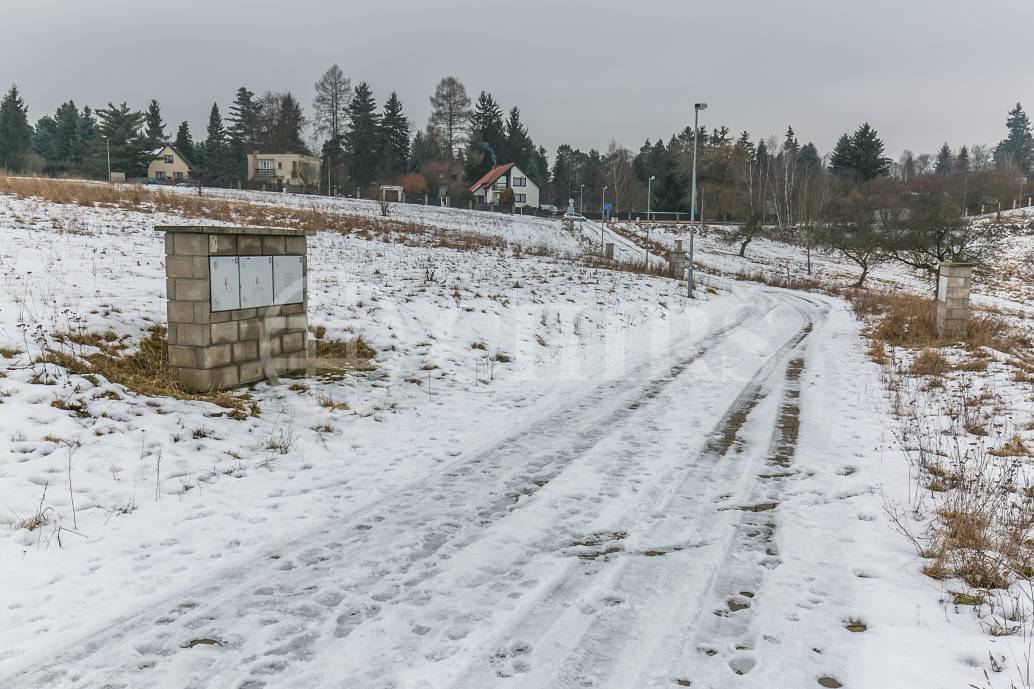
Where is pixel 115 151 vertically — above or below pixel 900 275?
above

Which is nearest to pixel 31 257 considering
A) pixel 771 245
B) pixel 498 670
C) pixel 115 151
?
pixel 498 670

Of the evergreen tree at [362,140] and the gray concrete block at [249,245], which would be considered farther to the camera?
the evergreen tree at [362,140]

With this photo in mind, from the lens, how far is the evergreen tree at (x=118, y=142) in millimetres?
77125

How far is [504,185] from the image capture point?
8819 cm

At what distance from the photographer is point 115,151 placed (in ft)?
252

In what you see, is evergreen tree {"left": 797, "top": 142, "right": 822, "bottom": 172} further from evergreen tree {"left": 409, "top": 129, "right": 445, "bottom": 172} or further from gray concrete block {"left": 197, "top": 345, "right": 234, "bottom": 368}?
gray concrete block {"left": 197, "top": 345, "right": 234, "bottom": 368}

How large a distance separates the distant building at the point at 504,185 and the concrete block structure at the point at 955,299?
74072 mm

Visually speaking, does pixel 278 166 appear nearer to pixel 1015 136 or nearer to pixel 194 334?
pixel 194 334

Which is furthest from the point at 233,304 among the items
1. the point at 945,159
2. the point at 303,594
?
the point at 945,159

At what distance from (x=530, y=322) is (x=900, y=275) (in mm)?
52754

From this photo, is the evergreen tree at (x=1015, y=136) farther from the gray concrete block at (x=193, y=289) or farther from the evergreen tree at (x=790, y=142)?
the gray concrete block at (x=193, y=289)

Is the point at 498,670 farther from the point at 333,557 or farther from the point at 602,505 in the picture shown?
the point at 602,505

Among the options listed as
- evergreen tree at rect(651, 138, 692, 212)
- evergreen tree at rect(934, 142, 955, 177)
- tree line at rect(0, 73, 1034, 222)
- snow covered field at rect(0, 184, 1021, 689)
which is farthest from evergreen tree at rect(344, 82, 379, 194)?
evergreen tree at rect(934, 142, 955, 177)

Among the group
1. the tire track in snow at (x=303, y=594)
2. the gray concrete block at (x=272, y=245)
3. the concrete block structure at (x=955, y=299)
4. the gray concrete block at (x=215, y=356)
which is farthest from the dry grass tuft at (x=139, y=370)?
the concrete block structure at (x=955, y=299)
